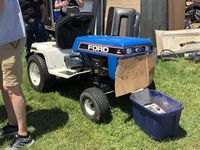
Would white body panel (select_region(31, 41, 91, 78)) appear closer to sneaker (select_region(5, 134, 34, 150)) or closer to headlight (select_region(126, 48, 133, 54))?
headlight (select_region(126, 48, 133, 54))

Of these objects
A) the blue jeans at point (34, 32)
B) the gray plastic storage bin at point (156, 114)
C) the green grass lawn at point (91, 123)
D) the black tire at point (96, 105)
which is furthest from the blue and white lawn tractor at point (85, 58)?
the blue jeans at point (34, 32)

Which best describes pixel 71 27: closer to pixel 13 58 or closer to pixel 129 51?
pixel 129 51

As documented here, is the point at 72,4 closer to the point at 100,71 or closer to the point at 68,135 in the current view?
the point at 100,71

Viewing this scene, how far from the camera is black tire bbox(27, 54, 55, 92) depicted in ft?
16.9

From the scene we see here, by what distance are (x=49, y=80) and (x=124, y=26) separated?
69.9 inches

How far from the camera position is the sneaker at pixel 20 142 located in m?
3.68

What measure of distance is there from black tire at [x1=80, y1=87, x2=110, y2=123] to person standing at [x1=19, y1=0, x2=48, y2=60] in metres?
1.91

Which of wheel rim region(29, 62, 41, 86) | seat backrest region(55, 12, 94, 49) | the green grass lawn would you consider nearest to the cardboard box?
the green grass lawn

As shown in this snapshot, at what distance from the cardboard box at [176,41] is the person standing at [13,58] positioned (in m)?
4.28

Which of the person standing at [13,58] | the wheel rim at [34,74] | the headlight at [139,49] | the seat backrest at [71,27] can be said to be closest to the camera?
the person standing at [13,58]

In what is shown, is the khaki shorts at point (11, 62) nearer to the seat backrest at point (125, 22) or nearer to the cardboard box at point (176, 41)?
the seat backrest at point (125, 22)

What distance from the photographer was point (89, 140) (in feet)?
12.9

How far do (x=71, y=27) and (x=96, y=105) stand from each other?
1441 millimetres

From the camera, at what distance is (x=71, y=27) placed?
514 cm
